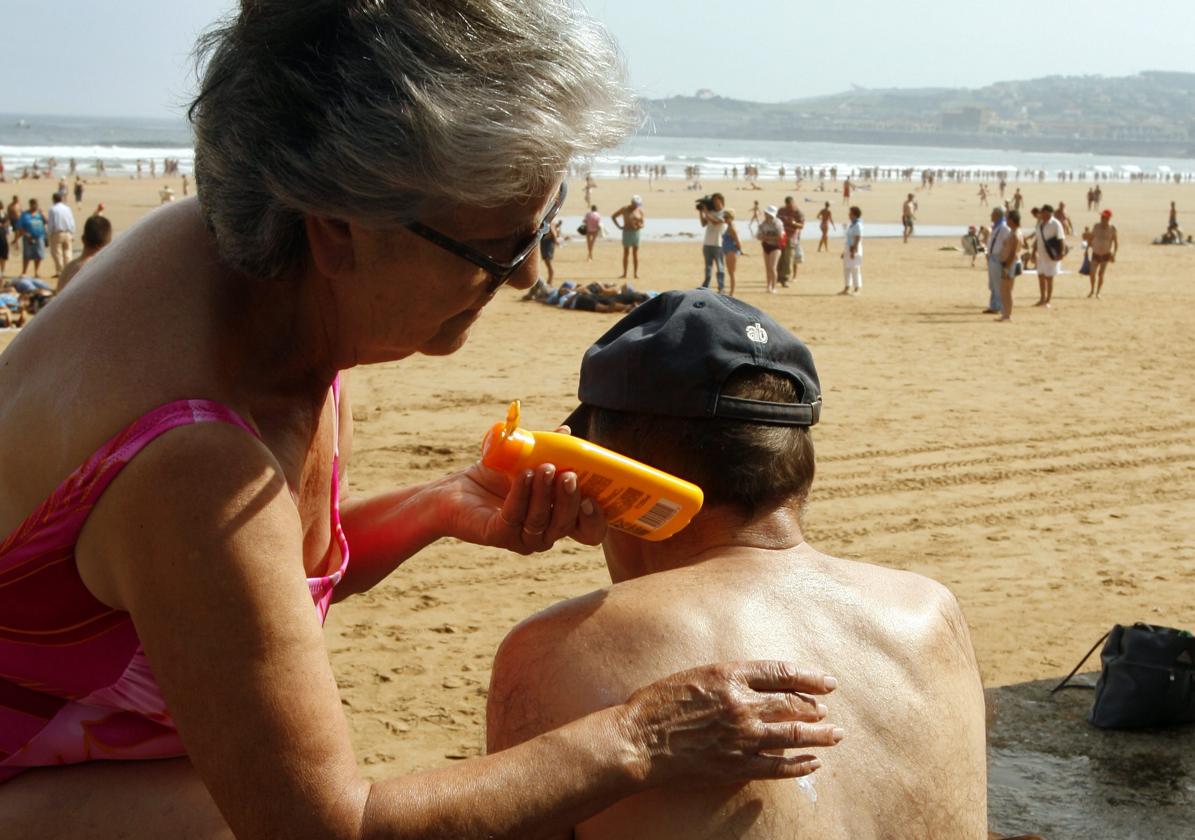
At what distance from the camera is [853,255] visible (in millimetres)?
21344

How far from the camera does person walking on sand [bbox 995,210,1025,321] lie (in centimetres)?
1728

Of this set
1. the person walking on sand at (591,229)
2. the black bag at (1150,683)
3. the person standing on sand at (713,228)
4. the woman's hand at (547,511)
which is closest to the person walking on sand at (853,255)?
the person standing on sand at (713,228)

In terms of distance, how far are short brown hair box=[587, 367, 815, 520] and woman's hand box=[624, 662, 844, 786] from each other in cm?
40

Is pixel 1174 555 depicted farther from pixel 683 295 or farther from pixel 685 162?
pixel 685 162

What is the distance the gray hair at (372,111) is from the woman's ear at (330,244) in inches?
0.9

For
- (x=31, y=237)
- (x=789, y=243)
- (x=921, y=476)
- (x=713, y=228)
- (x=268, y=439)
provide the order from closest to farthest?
(x=268, y=439), (x=921, y=476), (x=713, y=228), (x=31, y=237), (x=789, y=243)

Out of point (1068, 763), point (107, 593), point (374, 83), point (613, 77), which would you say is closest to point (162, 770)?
point (107, 593)

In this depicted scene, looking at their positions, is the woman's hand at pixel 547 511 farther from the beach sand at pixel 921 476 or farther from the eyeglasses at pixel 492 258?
the beach sand at pixel 921 476

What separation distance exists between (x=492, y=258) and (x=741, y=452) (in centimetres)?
55

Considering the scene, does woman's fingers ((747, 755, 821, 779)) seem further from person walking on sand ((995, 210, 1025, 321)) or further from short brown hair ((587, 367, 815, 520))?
person walking on sand ((995, 210, 1025, 321))

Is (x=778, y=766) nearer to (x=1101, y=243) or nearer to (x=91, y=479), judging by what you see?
(x=91, y=479)

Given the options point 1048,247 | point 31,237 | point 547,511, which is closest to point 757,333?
point 547,511

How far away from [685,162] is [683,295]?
10186 centimetres

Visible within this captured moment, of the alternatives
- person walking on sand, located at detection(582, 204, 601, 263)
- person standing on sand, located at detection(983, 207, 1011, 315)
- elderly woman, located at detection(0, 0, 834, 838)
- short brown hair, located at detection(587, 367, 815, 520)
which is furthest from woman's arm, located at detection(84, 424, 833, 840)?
person walking on sand, located at detection(582, 204, 601, 263)
